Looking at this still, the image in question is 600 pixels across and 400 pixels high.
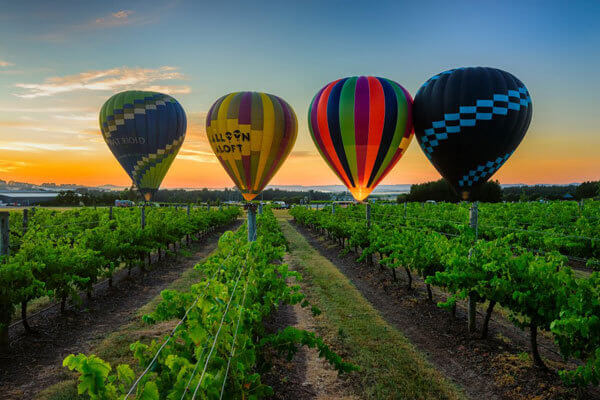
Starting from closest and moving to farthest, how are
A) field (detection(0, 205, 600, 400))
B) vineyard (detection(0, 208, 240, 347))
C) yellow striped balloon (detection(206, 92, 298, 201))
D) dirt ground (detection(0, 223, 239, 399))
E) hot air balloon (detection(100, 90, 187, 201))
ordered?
field (detection(0, 205, 600, 400)) → dirt ground (detection(0, 223, 239, 399)) → vineyard (detection(0, 208, 240, 347)) → yellow striped balloon (detection(206, 92, 298, 201)) → hot air balloon (detection(100, 90, 187, 201))

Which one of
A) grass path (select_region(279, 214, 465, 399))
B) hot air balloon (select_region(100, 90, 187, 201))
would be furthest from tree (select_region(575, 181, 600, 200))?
grass path (select_region(279, 214, 465, 399))

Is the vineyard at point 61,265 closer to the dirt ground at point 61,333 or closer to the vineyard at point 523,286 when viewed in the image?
the dirt ground at point 61,333

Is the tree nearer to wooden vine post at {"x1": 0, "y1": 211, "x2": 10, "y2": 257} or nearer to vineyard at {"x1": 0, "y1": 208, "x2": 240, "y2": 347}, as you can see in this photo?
vineyard at {"x1": 0, "y1": 208, "x2": 240, "y2": 347}

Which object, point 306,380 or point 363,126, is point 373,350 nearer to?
point 306,380

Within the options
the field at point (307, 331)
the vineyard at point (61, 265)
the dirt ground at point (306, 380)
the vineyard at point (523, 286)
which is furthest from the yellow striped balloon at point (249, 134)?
the dirt ground at point (306, 380)

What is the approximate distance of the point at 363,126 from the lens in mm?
12688

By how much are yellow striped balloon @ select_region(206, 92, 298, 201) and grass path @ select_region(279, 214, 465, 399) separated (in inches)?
310

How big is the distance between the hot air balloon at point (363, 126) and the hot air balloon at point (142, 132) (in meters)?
9.94

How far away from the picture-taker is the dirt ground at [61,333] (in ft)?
18.0

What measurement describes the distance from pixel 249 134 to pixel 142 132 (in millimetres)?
6631

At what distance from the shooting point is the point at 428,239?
831cm

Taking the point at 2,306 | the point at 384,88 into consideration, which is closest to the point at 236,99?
the point at 384,88

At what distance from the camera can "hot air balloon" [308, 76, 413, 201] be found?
12453 millimetres

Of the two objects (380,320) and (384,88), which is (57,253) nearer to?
(380,320)
